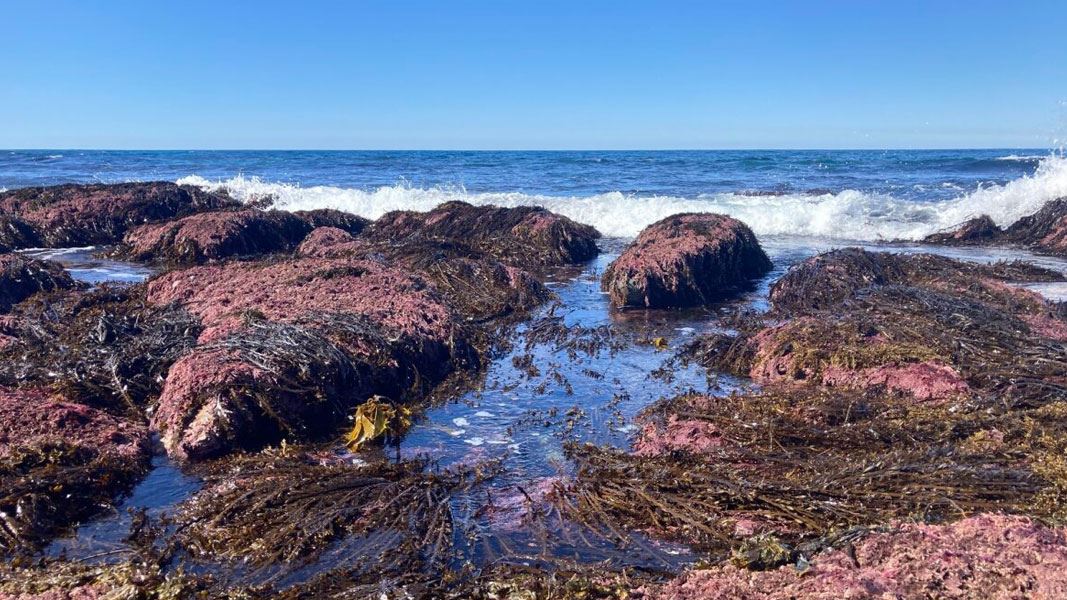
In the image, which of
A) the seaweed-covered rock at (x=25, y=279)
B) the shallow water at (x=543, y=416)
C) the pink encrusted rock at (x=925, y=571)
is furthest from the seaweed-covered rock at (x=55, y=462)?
the seaweed-covered rock at (x=25, y=279)

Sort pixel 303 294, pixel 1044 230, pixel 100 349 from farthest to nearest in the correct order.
→ pixel 1044 230, pixel 303 294, pixel 100 349

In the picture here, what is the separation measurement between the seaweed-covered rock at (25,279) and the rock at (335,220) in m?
7.02

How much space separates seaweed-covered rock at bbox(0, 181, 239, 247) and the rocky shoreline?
24.0 ft

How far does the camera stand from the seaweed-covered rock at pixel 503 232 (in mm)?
13930

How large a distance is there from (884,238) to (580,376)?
548 inches

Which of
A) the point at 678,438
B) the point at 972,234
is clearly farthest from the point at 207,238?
the point at 972,234

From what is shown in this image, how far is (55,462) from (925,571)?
4871 mm

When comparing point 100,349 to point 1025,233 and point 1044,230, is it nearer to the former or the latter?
point 1044,230

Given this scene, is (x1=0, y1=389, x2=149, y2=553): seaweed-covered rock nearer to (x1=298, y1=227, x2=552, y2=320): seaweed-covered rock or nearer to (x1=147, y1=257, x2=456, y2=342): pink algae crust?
(x1=147, y1=257, x2=456, y2=342): pink algae crust

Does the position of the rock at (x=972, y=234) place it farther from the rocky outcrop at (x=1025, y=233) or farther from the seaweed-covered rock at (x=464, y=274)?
the seaweed-covered rock at (x=464, y=274)

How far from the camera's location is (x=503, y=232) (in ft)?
49.2

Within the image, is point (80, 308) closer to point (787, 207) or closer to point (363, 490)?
point (363, 490)

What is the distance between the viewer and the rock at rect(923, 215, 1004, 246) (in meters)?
16.5

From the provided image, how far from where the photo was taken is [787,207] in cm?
2073
